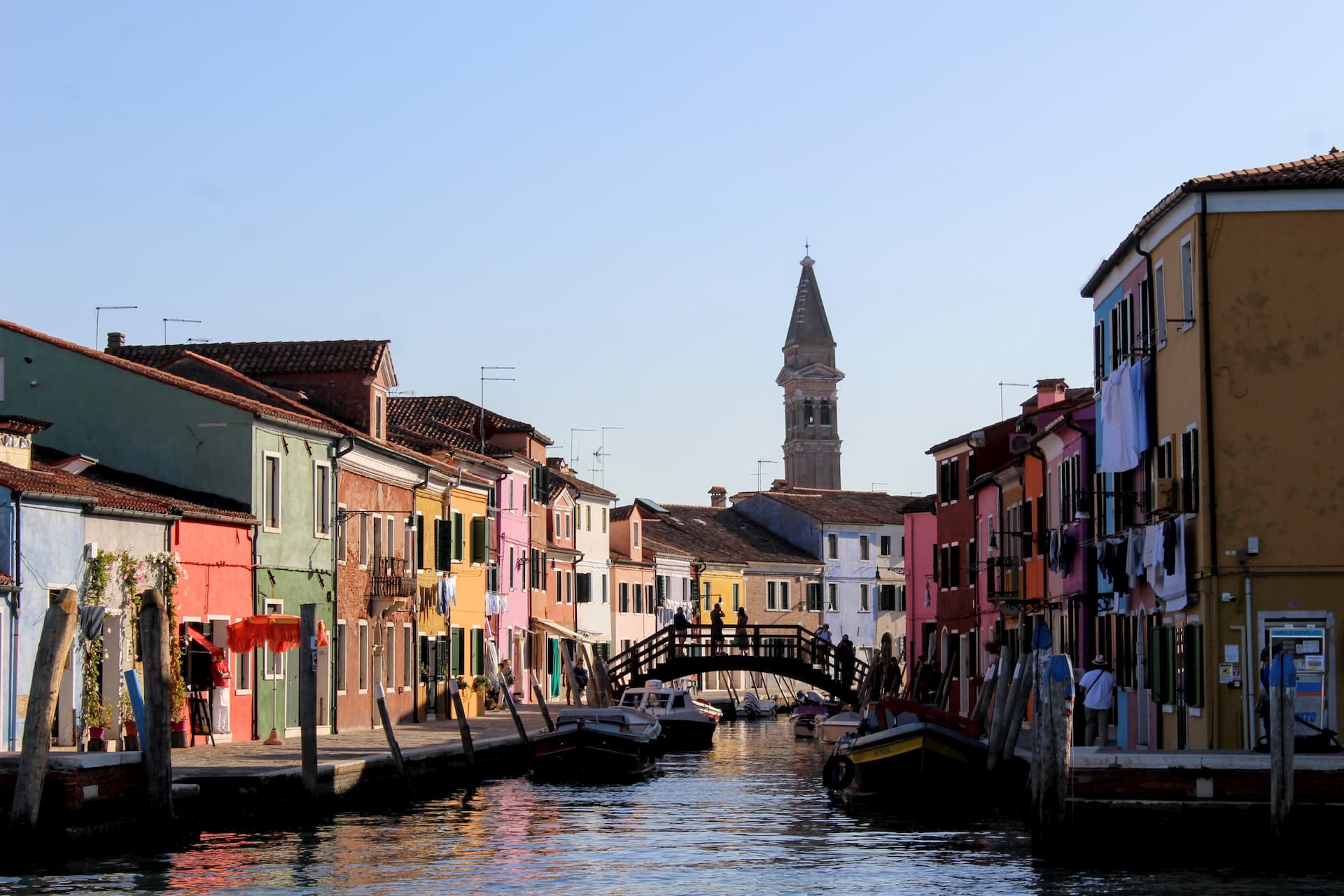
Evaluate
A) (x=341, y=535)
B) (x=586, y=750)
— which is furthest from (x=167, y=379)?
(x=586, y=750)

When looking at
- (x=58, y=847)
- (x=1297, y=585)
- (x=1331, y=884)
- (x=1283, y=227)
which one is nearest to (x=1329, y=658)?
(x=1297, y=585)

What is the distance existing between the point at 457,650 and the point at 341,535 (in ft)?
36.9

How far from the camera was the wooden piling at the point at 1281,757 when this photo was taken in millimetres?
20672

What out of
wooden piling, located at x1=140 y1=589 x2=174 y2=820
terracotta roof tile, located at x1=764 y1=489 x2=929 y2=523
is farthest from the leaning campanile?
wooden piling, located at x1=140 y1=589 x2=174 y2=820

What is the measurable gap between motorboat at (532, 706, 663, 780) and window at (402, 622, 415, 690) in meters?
7.41

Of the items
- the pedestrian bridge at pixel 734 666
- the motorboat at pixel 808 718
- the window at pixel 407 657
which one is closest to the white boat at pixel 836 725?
the motorboat at pixel 808 718

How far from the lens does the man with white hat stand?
3089 centimetres

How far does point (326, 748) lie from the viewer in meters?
32.3

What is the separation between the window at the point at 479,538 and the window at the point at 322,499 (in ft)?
43.6

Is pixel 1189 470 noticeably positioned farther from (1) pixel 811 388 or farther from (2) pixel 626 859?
(1) pixel 811 388

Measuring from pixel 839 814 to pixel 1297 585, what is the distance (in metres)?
7.10

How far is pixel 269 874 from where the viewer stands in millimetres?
21016

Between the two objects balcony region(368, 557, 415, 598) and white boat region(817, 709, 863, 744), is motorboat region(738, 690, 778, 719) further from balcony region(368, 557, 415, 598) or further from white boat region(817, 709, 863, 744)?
balcony region(368, 557, 415, 598)

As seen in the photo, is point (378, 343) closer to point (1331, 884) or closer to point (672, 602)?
point (1331, 884)
